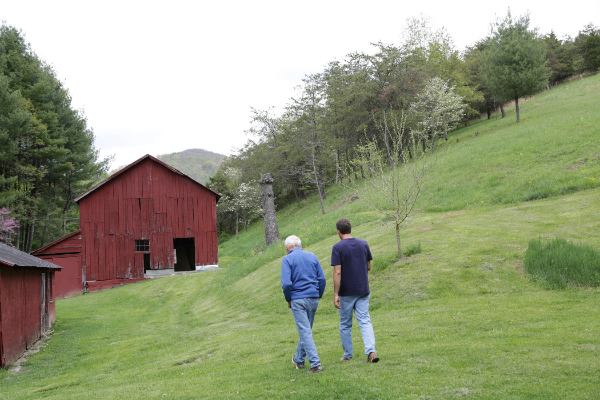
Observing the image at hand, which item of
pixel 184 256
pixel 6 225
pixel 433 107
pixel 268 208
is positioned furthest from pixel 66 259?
pixel 433 107

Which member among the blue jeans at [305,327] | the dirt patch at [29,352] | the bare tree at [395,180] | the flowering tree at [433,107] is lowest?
the dirt patch at [29,352]

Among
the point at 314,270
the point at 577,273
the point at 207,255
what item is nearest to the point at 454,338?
the point at 314,270

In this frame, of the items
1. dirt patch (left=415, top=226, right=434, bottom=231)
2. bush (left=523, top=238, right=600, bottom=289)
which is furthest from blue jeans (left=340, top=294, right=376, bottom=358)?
dirt patch (left=415, top=226, right=434, bottom=231)

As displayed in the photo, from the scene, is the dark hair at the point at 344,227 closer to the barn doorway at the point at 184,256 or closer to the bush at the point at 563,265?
the bush at the point at 563,265

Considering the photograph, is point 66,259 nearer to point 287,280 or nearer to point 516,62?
point 287,280

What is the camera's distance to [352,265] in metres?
6.09

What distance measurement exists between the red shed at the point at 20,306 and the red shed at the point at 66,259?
14.1 meters

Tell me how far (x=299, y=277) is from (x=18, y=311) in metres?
10.3

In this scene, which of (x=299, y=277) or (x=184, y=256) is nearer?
(x=299, y=277)

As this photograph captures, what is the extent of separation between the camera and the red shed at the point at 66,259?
2869 cm

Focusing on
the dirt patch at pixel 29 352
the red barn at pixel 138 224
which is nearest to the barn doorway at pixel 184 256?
the red barn at pixel 138 224

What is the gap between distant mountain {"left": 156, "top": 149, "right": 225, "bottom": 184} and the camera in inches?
5407

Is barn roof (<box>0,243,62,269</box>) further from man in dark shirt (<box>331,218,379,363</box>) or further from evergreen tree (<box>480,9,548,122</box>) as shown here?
evergreen tree (<box>480,9,548,122</box>)

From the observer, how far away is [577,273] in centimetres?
916
